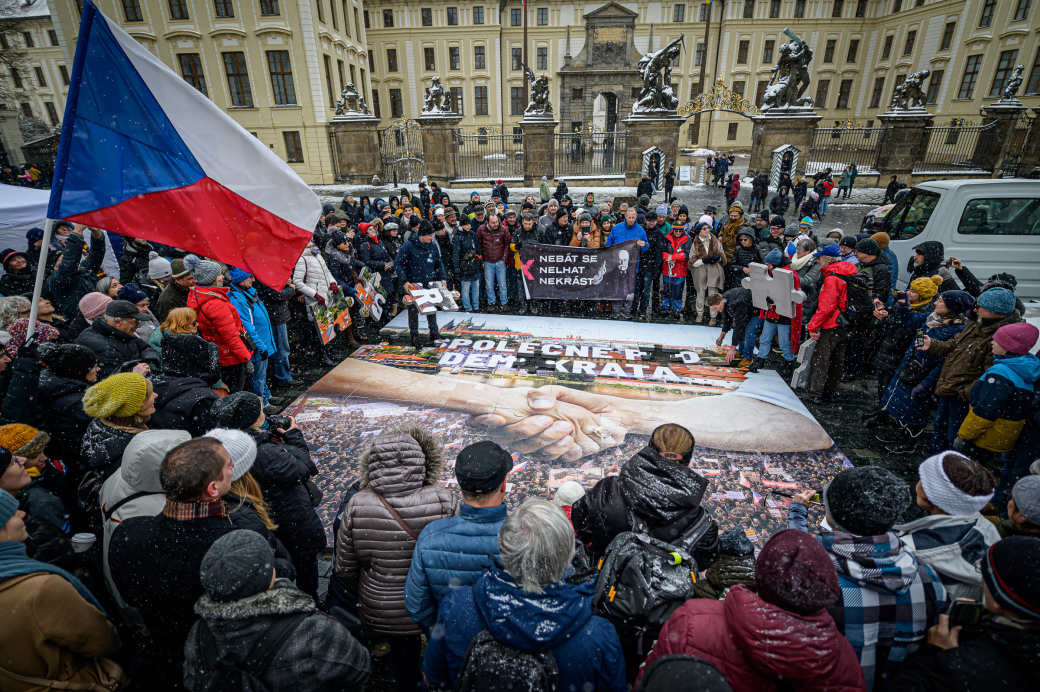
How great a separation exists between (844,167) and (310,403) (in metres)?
21.0

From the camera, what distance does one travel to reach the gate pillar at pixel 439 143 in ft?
60.3

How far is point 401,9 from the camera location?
36.6m

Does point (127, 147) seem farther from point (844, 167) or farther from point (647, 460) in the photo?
point (844, 167)

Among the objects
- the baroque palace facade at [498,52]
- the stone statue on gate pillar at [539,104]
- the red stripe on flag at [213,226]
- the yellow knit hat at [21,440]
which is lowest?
the yellow knit hat at [21,440]

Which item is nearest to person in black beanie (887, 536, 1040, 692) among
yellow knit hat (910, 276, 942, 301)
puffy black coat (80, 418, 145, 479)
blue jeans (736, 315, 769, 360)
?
puffy black coat (80, 418, 145, 479)

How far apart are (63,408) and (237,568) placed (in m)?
2.62

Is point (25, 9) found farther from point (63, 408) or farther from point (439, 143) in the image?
point (63, 408)

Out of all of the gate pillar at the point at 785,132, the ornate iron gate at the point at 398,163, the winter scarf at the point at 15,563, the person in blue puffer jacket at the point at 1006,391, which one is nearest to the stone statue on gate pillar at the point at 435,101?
the ornate iron gate at the point at 398,163

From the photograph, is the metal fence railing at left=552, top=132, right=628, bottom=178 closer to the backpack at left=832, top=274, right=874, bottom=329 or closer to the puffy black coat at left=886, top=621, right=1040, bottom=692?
the backpack at left=832, top=274, right=874, bottom=329

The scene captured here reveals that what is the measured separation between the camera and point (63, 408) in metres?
3.23

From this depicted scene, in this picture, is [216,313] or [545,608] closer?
[545,608]

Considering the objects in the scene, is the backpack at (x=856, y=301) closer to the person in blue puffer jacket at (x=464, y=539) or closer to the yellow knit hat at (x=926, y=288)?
the yellow knit hat at (x=926, y=288)

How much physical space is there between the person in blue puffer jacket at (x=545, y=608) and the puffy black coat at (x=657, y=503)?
0.62 meters

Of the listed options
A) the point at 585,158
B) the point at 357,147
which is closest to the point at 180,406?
the point at 585,158
